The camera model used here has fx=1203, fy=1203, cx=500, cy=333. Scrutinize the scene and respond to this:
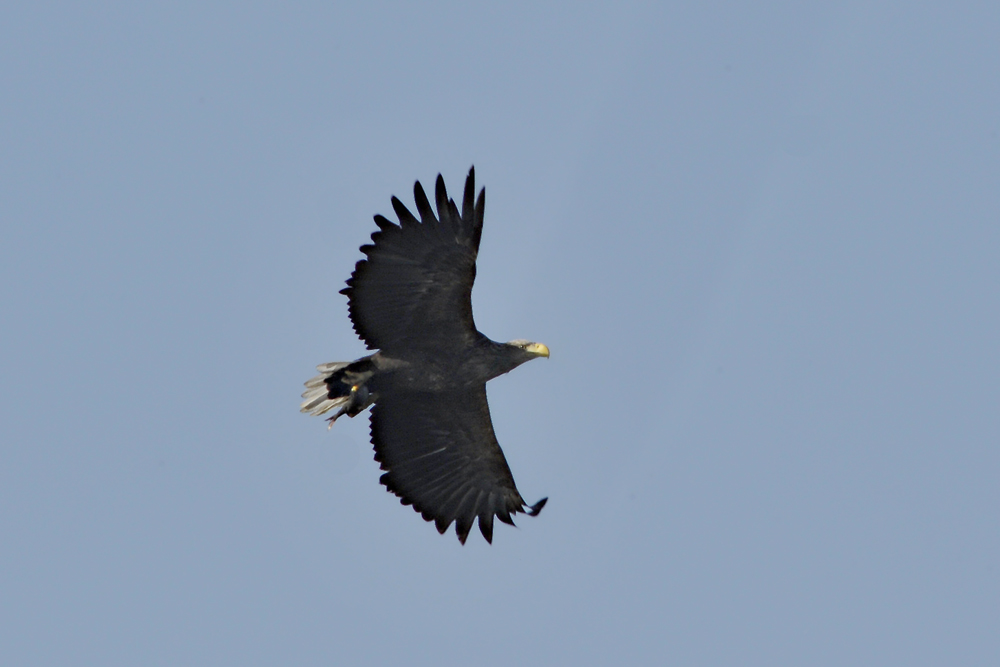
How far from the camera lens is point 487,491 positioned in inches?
644

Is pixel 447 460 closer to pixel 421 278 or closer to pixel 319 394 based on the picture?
pixel 319 394

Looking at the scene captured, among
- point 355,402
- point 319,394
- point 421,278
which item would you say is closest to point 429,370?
point 355,402

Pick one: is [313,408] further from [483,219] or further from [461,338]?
[483,219]

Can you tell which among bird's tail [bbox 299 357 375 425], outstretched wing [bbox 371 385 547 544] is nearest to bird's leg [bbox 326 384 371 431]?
bird's tail [bbox 299 357 375 425]

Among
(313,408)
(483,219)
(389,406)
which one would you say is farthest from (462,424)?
(483,219)

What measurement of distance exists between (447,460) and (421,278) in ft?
9.80

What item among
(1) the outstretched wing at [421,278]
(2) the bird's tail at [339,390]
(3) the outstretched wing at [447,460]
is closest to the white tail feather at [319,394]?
(2) the bird's tail at [339,390]

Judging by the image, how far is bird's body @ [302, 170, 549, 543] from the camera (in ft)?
46.3

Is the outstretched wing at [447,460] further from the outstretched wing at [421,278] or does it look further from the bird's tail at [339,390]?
the outstretched wing at [421,278]

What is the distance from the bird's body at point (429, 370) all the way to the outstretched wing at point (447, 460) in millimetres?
13

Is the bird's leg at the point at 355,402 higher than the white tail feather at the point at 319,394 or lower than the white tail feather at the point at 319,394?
lower

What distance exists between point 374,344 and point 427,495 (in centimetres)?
249

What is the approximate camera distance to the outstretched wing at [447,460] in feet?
51.9

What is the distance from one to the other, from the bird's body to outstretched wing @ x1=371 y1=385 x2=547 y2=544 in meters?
0.01
